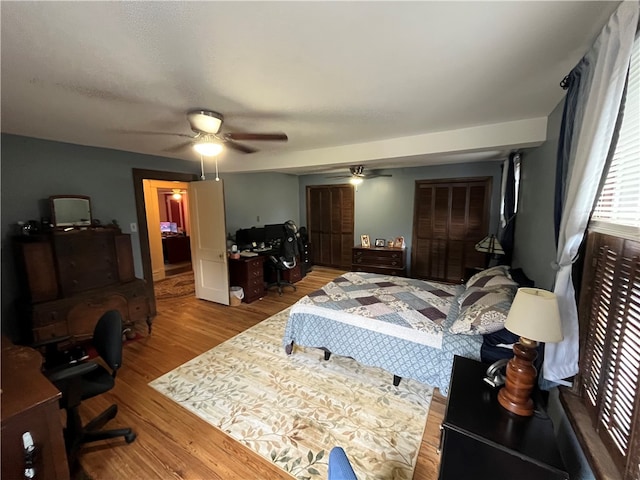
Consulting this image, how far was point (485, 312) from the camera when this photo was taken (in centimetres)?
186

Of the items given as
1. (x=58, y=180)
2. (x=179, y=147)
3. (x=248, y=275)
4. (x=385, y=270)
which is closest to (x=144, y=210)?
(x=58, y=180)

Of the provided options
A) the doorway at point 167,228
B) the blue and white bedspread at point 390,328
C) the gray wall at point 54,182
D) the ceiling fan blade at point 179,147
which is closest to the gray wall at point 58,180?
the gray wall at point 54,182

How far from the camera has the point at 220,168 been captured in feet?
13.6

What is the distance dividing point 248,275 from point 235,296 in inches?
15.1

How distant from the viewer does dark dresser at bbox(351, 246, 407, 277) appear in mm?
4930

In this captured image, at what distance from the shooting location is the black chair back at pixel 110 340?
1.72 meters

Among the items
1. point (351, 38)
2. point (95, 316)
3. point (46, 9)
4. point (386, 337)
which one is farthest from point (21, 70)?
point (386, 337)

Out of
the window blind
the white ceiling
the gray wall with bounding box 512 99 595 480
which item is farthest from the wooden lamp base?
the white ceiling

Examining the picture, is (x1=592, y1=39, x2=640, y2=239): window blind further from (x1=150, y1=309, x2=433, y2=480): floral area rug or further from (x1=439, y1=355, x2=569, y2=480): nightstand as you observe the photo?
(x1=150, y1=309, x2=433, y2=480): floral area rug

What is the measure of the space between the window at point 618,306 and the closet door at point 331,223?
468 centimetres

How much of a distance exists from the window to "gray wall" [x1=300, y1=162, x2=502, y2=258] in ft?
12.1

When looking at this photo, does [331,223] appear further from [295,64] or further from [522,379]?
[522,379]

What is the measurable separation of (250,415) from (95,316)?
6.92 feet

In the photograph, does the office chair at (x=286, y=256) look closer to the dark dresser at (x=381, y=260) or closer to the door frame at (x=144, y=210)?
the dark dresser at (x=381, y=260)
